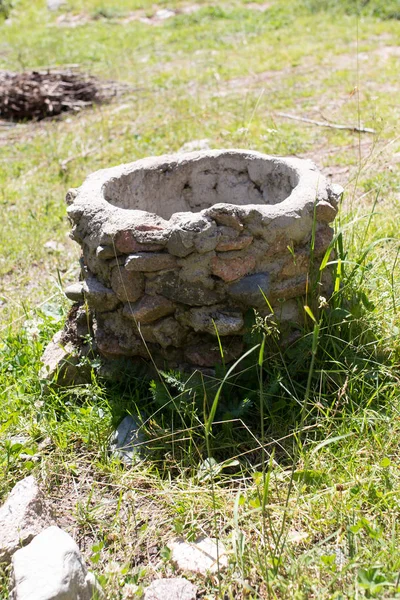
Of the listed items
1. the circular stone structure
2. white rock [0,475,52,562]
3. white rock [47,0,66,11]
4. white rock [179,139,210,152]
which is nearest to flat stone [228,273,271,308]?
the circular stone structure

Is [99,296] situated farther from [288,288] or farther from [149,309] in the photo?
[288,288]

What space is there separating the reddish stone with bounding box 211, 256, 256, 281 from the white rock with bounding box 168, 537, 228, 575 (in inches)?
41.4

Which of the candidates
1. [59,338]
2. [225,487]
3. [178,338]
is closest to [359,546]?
[225,487]

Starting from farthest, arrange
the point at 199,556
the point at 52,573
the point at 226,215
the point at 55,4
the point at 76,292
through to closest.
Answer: the point at 55,4 < the point at 76,292 < the point at 226,215 < the point at 199,556 < the point at 52,573

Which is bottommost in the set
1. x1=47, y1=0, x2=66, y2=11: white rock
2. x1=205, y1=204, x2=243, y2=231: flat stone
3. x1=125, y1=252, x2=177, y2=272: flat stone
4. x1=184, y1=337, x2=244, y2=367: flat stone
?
x1=184, y1=337, x2=244, y2=367: flat stone

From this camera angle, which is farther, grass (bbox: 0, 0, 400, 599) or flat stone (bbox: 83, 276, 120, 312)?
flat stone (bbox: 83, 276, 120, 312)

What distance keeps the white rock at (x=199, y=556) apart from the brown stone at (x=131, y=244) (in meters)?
1.18

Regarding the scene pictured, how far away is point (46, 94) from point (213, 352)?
578 centimetres

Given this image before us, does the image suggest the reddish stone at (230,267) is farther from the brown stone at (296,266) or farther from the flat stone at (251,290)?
the brown stone at (296,266)

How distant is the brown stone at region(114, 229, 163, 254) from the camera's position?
2.88m

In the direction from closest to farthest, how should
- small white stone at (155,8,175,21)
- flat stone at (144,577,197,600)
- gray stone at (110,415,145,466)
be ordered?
flat stone at (144,577,197,600)
gray stone at (110,415,145,466)
small white stone at (155,8,175,21)

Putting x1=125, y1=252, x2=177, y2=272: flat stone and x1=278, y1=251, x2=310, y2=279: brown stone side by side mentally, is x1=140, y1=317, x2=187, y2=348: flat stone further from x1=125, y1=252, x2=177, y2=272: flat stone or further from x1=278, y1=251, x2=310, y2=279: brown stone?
x1=278, y1=251, x2=310, y2=279: brown stone

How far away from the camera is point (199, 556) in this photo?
7.51ft

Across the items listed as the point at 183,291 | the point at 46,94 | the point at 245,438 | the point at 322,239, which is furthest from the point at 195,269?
the point at 46,94
